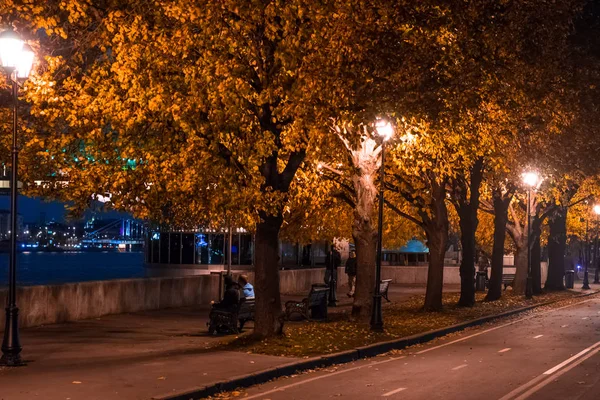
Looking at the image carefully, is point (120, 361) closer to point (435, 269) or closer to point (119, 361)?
point (119, 361)

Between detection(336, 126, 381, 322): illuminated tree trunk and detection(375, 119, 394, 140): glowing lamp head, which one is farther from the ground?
detection(375, 119, 394, 140): glowing lamp head

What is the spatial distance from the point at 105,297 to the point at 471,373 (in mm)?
13184

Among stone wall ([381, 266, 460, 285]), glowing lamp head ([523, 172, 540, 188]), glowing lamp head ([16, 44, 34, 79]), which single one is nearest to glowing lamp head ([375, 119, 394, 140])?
glowing lamp head ([16, 44, 34, 79])

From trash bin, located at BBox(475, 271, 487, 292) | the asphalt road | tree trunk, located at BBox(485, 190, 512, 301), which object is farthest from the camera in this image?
trash bin, located at BBox(475, 271, 487, 292)

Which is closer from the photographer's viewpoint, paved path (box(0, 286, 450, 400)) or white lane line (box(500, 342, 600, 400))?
paved path (box(0, 286, 450, 400))

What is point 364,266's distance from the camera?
26.8 meters

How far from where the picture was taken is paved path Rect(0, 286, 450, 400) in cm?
1389

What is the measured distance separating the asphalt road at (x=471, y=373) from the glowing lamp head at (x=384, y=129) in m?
4.64

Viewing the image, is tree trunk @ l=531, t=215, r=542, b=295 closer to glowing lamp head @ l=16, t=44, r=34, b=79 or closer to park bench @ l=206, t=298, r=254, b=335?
park bench @ l=206, t=298, r=254, b=335

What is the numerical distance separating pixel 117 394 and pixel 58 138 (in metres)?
7.52

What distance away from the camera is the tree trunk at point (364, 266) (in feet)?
87.0

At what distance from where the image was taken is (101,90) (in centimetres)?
1906

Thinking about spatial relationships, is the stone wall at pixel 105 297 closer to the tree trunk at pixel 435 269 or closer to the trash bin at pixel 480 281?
the tree trunk at pixel 435 269

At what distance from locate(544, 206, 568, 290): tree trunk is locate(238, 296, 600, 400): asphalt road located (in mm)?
26029
